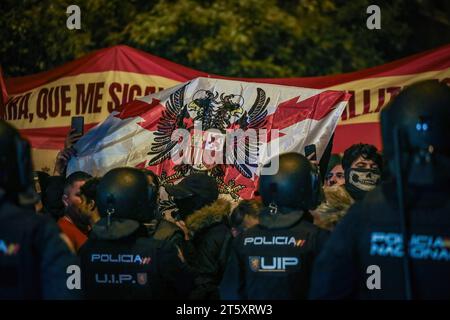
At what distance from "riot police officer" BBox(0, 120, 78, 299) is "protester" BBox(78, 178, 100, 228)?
256 cm

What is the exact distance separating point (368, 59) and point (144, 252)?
12717mm

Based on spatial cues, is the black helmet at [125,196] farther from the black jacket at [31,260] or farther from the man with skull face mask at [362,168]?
the man with skull face mask at [362,168]

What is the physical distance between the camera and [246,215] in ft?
21.9

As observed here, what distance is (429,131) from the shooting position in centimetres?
438

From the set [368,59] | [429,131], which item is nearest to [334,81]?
[429,131]

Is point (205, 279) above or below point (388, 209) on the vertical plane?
below

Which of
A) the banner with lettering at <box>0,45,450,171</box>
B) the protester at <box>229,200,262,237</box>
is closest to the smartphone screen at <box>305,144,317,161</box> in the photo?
the banner with lettering at <box>0,45,450,171</box>

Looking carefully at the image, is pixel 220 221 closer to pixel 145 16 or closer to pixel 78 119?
pixel 78 119

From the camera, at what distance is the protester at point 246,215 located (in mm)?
6582

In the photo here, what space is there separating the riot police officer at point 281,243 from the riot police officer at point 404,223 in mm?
972

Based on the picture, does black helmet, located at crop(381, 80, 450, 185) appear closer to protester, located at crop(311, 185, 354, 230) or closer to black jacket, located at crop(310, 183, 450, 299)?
black jacket, located at crop(310, 183, 450, 299)

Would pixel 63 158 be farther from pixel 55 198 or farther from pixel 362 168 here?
pixel 362 168

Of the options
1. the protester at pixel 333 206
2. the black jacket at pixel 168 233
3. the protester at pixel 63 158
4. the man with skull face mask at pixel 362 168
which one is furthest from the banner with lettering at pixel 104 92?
the black jacket at pixel 168 233

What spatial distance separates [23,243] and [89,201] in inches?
111
